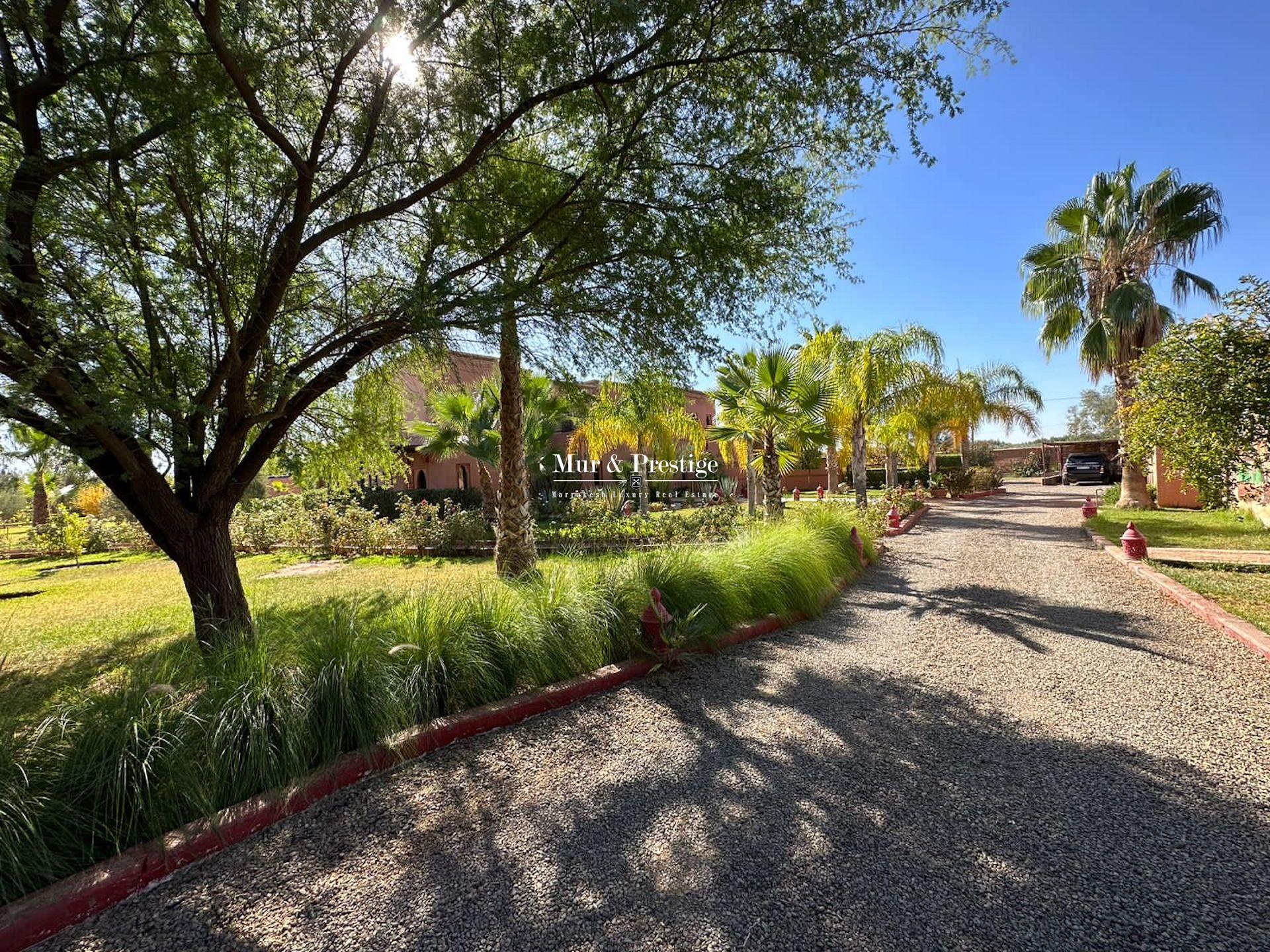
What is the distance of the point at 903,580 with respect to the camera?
8367 millimetres

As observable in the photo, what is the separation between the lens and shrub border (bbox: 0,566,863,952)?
2.12m

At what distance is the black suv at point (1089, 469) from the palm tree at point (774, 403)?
2625 cm

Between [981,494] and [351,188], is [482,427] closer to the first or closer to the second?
[351,188]

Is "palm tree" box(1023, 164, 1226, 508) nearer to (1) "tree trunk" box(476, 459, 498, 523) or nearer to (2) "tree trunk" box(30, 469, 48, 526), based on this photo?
(1) "tree trunk" box(476, 459, 498, 523)

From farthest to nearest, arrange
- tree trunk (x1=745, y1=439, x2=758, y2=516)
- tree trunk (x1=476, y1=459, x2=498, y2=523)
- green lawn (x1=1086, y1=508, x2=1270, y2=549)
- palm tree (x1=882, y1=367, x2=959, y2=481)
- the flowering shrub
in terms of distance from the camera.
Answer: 1. the flowering shrub
2. palm tree (x1=882, y1=367, x2=959, y2=481)
3. tree trunk (x1=476, y1=459, x2=498, y2=523)
4. tree trunk (x1=745, y1=439, x2=758, y2=516)
5. green lawn (x1=1086, y1=508, x2=1270, y2=549)

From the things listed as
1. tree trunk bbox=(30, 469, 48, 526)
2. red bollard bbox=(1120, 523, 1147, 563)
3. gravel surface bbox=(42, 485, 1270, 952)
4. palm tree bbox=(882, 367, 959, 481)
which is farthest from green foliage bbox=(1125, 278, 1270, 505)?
tree trunk bbox=(30, 469, 48, 526)

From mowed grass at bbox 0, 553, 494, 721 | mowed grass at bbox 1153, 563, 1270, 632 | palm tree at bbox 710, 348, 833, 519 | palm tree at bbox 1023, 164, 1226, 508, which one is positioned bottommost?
mowed grass at bbox 1153, 563, 1270, 632

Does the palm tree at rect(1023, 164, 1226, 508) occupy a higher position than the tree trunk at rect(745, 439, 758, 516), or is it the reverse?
the palm tree at rect(1023, 164, 1226, 508)

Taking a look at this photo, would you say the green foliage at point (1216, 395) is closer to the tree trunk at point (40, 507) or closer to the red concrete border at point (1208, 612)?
the red concrete border at point (1208, 612)

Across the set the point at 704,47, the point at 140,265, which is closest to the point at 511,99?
the point at 704,47

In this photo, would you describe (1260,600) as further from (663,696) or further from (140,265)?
(140,265)

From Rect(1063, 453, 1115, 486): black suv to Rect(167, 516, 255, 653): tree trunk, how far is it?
3723 centimetres

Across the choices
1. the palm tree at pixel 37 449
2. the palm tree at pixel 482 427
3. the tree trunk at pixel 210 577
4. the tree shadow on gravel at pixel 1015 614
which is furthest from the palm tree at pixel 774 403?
the palm tree at pixel 37 449

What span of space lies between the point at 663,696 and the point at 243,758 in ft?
8.83
